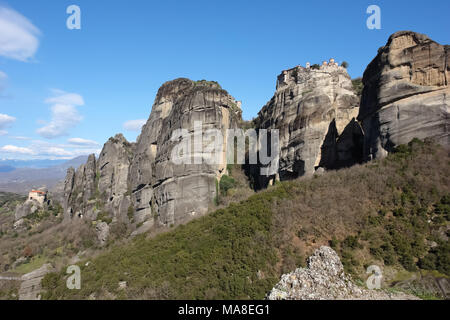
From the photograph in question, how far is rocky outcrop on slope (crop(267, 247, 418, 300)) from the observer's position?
451 inches

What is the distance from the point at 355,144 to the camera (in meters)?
23.7

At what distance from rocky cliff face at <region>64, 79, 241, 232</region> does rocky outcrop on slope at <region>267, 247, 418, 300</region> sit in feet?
50.3

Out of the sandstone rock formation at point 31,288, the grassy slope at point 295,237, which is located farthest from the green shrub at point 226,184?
the sandstone rock formation at point 31,288

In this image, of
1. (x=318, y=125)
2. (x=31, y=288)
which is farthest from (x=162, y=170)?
(x=318, y=125)

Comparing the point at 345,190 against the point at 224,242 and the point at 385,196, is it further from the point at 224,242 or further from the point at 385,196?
the point at 224,242

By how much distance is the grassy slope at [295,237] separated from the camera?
13227 millimetres

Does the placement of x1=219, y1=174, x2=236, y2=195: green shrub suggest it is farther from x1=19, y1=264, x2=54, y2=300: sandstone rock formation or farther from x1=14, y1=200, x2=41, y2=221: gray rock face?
x1=14, y1=200, x2=41, y2=221: gray rock face

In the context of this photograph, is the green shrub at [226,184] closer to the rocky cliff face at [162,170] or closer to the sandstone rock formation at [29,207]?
the rocky cliff face at [162,170]

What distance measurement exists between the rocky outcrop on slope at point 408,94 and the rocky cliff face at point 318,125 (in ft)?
12.0

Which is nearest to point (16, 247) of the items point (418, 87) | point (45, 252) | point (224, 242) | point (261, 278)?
point (45, 252)

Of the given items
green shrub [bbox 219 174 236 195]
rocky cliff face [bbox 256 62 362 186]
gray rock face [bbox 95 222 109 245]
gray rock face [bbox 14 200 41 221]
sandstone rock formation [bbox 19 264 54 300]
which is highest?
rocky cliff face [bbox 256 62 362 186]

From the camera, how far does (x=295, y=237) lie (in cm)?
1521

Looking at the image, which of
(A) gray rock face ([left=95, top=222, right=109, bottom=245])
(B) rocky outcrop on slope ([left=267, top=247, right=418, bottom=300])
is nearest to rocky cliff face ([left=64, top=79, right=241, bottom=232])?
(A) gray rock face ([left=95, top=222, right=109, bottom=245])

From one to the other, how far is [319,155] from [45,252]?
115 feet
